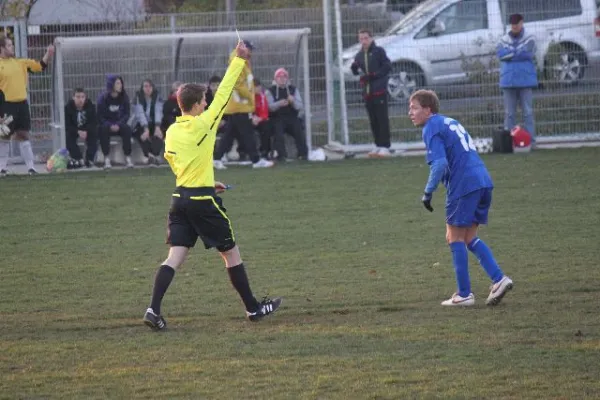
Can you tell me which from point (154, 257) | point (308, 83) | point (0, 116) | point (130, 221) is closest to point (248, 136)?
point (308, 83)

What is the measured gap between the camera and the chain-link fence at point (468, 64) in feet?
60.6

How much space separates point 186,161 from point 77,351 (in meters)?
1.43

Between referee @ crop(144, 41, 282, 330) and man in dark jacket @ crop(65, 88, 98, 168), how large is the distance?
33.9 ft

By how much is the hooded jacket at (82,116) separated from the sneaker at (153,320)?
35.2 ft

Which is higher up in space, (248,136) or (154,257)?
(248,136)

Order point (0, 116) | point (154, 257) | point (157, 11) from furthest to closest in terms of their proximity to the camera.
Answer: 1. point (157, 11)
2. point (0, 116)
3. point (154, 257)

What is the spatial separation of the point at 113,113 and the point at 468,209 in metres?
10.7

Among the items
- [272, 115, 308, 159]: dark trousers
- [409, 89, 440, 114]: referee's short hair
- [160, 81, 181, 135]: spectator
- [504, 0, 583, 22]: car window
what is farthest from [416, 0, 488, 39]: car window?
[409, 89, 440, 114]: referee's short hair

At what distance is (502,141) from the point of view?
697 inches

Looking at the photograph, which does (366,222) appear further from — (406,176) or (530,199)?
(406,176)

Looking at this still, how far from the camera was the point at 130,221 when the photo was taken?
40.9 ft

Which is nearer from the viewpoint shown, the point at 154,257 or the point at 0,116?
the point at 154,257

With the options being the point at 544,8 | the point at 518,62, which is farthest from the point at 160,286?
the point at 544,8

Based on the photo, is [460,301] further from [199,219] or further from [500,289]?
[199,219]
